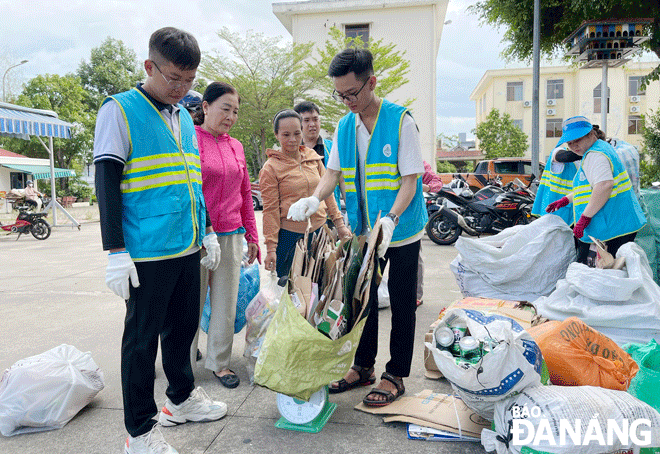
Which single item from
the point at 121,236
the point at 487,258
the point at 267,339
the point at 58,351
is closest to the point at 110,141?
the point at 121,236

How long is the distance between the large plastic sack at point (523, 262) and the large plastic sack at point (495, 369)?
2167 mm

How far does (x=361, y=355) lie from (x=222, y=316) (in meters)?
0.85

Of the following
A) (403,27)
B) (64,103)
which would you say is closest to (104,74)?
(64,103)

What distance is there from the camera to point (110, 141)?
1.75m

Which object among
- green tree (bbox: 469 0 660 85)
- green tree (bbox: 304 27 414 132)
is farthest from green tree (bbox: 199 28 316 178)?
green tree (bbox: 469 0 660 85)

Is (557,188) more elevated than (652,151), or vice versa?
(652,151)

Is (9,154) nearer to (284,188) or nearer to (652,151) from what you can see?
(284,188)

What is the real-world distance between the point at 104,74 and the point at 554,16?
2823 cm

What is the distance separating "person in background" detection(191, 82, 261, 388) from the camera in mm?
2676

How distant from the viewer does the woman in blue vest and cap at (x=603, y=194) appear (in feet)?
11.0

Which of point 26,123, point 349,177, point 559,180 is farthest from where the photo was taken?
point 26,123

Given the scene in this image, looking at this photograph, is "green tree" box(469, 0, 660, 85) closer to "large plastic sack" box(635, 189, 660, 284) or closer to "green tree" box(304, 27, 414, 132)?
"large plastic sack" box(635, 189, 660, 284)

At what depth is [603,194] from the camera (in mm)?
3316

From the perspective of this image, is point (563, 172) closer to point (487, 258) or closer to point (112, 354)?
point (487, 258)
